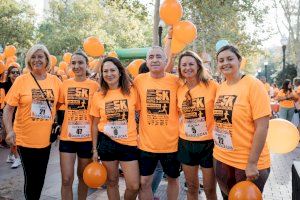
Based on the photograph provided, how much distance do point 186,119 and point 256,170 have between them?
3.14ft

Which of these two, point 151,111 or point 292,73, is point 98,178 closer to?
point 151,111

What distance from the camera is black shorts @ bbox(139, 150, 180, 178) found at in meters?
3.70

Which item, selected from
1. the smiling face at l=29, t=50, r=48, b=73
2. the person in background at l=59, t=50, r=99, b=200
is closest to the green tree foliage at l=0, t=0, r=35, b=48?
the smiling face at l=29, t=50, r=48, b=73

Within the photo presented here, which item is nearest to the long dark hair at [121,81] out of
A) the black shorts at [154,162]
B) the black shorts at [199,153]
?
the black shorts at [154,162]

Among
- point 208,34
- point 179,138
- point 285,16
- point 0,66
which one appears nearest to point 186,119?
point 179,138

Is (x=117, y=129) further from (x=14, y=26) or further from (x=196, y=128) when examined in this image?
(x=14, y=26)

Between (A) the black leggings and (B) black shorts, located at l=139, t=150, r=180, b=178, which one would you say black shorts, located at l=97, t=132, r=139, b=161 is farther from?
(A) the black leggings

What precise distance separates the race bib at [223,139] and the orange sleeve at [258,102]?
311 millimetres

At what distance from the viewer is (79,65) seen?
3.99 meters

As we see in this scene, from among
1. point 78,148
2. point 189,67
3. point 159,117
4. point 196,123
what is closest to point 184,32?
point 189,67

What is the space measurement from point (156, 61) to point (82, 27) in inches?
1091

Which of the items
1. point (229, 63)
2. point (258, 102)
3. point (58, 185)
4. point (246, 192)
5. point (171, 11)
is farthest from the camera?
point (58, 185)

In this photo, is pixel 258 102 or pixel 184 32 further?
pixel 184 32

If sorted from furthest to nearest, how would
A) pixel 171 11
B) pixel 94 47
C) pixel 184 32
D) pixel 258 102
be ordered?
pixel 94 47 < pixel 171 11 < pixel 184 32 < pixel 258 102
